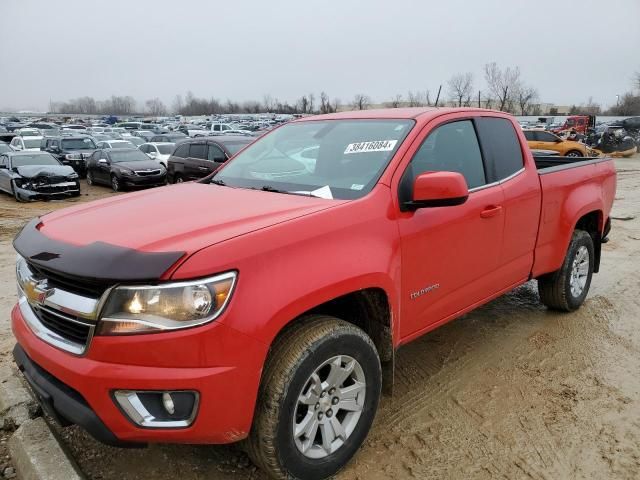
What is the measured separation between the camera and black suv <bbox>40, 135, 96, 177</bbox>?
19.4 meters

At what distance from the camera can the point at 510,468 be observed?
2646 mm

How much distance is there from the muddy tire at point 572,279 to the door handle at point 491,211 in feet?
4.65

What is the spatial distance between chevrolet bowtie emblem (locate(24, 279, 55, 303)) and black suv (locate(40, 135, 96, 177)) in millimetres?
18285

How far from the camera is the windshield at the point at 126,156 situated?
16.4 meters

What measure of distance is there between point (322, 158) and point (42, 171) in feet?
41.9

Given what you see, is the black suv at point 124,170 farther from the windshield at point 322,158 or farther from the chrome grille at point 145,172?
the windshield at point 322,158

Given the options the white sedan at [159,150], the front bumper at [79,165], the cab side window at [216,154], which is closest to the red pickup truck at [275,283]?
the cab side window at [216,154]

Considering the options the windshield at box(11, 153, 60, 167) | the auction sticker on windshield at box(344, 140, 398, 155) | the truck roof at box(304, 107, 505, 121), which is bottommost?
the windshield at box(11, 153, 60, 167)

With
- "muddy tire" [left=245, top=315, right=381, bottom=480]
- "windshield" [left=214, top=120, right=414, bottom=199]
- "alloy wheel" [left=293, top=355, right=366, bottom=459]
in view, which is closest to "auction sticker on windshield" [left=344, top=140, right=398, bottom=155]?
"windshield" [left=214, top=120, right=414, bottom=199]

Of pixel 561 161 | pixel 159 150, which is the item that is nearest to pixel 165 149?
pixel 159 150

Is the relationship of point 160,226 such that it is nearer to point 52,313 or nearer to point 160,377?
point 52,313

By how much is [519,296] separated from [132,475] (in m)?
4.16

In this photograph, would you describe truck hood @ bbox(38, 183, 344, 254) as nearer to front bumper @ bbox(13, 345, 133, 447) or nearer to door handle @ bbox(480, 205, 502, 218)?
front bumper @ bbox(13, 345, 133, 447)

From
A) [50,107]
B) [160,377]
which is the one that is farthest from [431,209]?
[50,107]
